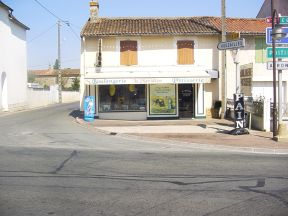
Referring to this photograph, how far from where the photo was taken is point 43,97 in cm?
4753

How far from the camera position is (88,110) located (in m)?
23.4

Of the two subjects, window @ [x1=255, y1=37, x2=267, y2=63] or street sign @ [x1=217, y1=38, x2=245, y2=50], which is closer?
street sign @ [x1=217, y1=38, x2=245, y2=50]

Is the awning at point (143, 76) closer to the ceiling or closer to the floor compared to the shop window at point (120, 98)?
closer to the ceiling

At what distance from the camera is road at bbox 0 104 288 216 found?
254 inches

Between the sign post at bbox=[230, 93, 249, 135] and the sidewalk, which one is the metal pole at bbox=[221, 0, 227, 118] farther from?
the sign post at bbox=[230, 93, 249, 135]

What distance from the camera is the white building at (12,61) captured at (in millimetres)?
33094

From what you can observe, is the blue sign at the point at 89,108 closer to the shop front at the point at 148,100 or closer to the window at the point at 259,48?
the shop front at the point at 148,100

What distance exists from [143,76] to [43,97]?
1033 inches

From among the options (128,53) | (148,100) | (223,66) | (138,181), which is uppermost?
(128,53)

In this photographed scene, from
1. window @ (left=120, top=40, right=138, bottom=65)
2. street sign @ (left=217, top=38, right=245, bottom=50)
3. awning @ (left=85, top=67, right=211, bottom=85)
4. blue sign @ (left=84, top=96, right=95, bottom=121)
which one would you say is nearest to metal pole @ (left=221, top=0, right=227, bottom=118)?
awning @ (left=85, top=67, right=211, bottom=85)

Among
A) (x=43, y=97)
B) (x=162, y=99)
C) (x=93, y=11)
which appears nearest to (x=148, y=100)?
(x=162, y=99)

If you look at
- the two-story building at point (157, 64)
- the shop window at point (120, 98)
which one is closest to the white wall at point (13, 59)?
the two-story building at point (157, 64)

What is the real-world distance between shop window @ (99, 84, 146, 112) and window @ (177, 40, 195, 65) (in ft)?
8.86

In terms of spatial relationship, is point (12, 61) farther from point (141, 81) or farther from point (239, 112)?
point (239, 112)
